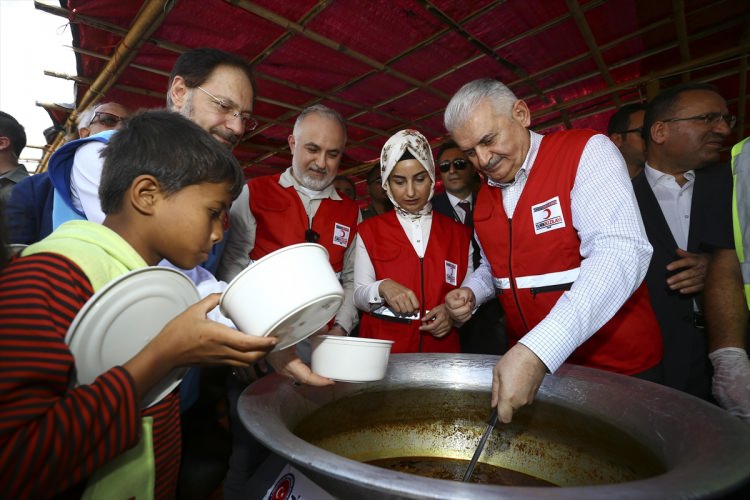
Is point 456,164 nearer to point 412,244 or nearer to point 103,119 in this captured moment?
point 412,244

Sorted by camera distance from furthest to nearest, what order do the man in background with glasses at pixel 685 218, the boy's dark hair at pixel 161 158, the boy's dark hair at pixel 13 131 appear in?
the boy's dark hair at pixel 13 131, the man in background with glasses at pixel 685 218, the boy's dark hair at pixel 161 158

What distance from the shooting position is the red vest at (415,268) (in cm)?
202

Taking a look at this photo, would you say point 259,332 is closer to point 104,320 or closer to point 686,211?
point 104,320

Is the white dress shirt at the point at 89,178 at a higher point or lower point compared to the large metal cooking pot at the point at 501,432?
higher

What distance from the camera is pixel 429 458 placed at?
3.81 ft

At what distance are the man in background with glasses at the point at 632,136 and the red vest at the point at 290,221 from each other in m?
2.09

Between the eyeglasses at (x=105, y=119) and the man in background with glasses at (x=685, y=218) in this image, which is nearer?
the man in background with glasses at (x=685, y=218)

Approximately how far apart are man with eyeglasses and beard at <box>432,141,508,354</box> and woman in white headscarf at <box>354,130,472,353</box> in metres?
0.36

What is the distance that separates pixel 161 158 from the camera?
3.05ft

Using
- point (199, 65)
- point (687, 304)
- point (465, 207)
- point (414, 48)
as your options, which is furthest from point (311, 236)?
point (414, 48)

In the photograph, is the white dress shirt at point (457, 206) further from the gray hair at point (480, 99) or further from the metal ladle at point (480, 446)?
the metal ladle at point (480, 446)

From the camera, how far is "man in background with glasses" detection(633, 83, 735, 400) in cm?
174

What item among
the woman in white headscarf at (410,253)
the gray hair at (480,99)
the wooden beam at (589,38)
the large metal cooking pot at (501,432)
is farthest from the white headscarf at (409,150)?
the wooden beam at (589,38)

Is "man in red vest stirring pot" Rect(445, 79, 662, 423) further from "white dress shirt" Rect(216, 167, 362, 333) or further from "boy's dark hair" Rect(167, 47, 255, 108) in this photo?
"boy's dark hair" Rect(167, 47, 255, 108)
